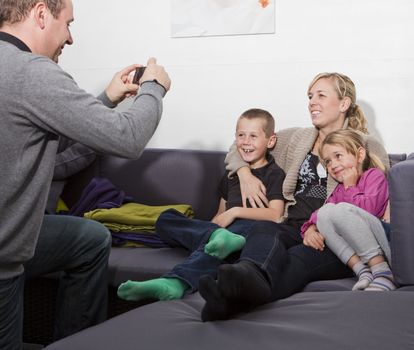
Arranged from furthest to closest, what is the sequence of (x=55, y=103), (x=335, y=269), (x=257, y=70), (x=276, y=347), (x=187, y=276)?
(x=257, y=70) → (x=335, y=269) → (x=187, y=276) → (x=55, y=103) → (x=276, y=347)

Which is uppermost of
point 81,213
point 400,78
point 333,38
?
point 333,38

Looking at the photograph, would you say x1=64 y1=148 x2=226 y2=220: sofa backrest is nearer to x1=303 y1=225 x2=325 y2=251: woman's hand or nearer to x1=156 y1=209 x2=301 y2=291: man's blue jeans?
x1=156 y1=209 x2=301 y2=291: man's blue jeans

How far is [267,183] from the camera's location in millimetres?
2561

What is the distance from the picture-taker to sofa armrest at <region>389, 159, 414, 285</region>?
6.01 ft

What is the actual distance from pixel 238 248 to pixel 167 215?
1.60ft

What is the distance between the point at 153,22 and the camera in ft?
10.5

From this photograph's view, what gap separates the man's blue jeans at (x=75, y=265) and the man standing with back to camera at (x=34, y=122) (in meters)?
0.05

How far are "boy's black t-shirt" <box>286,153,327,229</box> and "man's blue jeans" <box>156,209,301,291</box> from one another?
140 millimetres

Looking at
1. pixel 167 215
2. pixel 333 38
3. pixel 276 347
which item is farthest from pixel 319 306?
pixel 333 38

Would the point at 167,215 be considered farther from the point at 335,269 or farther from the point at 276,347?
the point at 276,347

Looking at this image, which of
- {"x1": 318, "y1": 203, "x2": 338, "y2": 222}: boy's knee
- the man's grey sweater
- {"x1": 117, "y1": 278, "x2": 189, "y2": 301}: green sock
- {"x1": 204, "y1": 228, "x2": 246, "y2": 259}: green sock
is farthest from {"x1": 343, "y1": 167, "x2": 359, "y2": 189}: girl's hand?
the man's grey sweater

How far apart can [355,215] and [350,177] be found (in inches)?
10.5

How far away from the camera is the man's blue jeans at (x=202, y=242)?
1864 mm

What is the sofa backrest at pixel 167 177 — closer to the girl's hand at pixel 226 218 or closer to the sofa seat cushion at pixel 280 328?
the girl's hand at pixel 226 218
